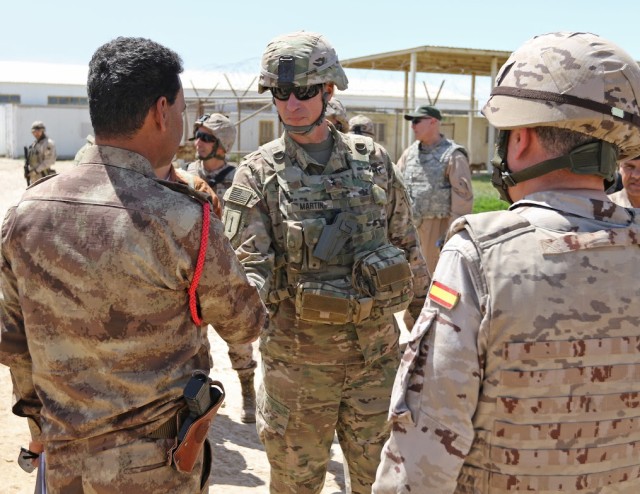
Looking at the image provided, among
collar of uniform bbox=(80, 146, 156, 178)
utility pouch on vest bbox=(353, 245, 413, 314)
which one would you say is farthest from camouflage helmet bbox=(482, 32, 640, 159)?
utility pouch on vest bbox=(353, 245, 413, 314)

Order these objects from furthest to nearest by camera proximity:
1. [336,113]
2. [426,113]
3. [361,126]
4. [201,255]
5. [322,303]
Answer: [361,126] < [426,113] < [336,113] < [322,303] < [201,255]

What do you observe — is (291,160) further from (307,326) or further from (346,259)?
(307,326)

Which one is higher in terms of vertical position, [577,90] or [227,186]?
[577,90]

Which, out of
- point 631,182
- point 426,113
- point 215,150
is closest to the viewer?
point 631,182

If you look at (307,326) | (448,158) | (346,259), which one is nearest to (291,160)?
(346,259)

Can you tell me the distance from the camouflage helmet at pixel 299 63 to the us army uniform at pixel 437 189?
16.4ft

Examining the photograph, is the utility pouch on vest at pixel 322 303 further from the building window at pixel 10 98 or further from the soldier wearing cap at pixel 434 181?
the building window at pixel 10 98

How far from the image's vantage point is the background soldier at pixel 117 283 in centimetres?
220

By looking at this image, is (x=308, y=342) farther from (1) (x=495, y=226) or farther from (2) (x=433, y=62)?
(2) (x=433, y=62)

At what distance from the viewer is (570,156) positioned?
1.83 meters

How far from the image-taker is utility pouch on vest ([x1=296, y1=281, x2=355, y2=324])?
3311 mm

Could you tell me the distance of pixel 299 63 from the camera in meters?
3.41

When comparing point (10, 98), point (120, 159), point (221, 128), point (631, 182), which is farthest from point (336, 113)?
point (10, 98)

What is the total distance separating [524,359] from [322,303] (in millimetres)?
1613
